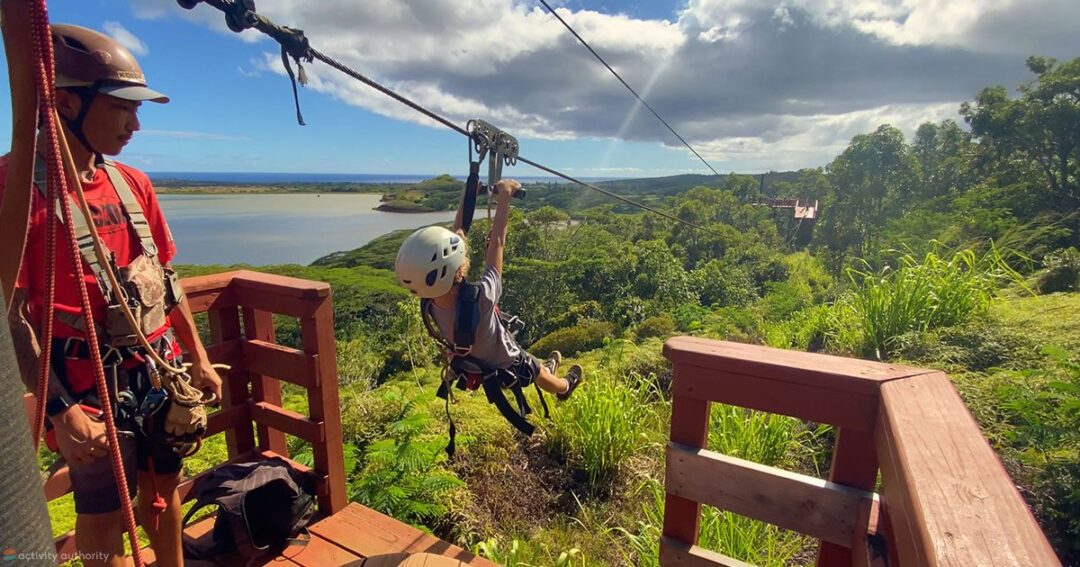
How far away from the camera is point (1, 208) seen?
1.31 metres

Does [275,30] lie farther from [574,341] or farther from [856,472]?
[574,341]

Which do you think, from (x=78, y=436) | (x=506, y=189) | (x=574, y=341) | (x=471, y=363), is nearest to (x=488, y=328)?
(x=471, y=363)

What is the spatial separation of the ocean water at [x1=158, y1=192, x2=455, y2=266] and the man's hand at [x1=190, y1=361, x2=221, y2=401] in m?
16.7

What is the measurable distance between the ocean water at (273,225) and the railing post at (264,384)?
15.9 m

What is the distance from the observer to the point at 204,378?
2.23 meters

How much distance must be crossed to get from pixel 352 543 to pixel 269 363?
3.32ft

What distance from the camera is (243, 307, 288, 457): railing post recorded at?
2.93 m

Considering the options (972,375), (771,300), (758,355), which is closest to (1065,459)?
(972,375)

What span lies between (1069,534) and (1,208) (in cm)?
453

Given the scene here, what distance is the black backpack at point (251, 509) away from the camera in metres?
2.46

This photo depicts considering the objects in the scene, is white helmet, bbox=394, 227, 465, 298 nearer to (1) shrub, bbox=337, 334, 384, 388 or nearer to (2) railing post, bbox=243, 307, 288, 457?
(2) railing post, bbox=243, 307, 288, 457

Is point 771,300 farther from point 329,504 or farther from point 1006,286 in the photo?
point 329,504

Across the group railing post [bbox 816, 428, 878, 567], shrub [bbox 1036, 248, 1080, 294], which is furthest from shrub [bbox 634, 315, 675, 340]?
railing post [bbox 816, 428, 878, 567]

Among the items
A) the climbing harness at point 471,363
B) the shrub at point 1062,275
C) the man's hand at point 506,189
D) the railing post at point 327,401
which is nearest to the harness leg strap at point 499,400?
the climbing harness at point 471,363
